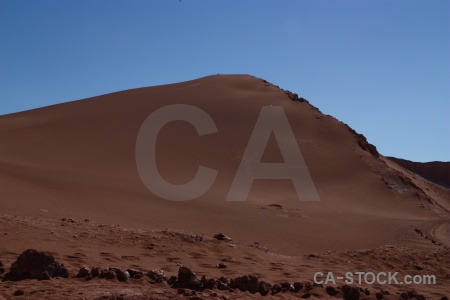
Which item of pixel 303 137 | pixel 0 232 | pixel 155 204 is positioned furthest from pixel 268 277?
pixel 303 137

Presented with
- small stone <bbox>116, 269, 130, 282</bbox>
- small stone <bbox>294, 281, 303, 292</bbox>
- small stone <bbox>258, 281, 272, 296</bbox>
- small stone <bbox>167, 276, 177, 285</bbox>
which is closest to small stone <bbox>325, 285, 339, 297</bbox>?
small stone <bbox>294, 281, 303, 292</bbox>

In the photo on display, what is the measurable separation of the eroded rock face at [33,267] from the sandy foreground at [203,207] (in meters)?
0.18

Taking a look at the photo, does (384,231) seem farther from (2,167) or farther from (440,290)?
(2,167)

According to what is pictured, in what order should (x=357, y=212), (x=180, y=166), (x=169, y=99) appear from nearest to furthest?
(x=357, y=212) → (x=180, y=166) → (x=169, y=99)

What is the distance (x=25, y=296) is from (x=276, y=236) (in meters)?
7.83

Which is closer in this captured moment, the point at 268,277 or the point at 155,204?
the point at 268,277

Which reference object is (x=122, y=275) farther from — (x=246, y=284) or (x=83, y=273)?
(x=246, y=284)

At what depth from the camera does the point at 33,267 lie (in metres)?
6.12

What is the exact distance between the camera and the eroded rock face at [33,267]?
610cm

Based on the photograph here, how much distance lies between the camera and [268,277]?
295 inches

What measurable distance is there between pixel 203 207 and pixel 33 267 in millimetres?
9071

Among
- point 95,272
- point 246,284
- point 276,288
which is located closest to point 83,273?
point 95,272

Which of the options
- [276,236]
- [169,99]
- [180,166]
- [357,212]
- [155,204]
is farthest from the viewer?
[169,99]

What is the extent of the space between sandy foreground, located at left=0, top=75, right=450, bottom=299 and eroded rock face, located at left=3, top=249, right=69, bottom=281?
0.18 m
